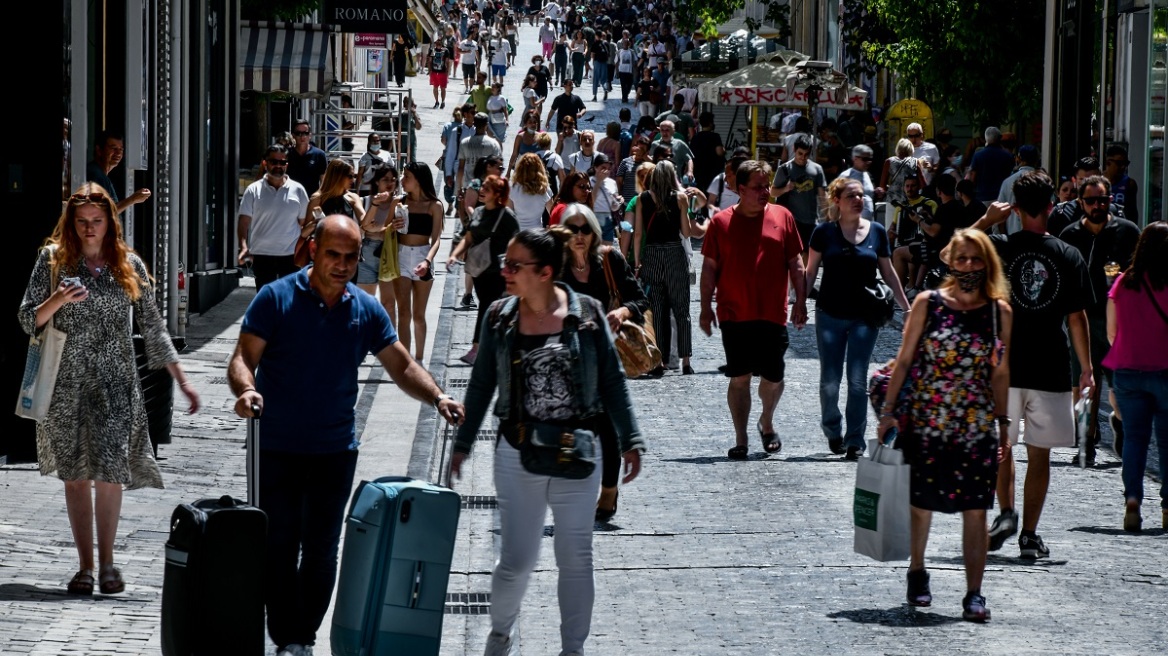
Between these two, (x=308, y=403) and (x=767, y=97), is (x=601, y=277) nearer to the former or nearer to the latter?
(x=308, y=403)

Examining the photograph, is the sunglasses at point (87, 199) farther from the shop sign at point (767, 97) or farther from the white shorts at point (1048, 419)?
the shop sign at point (767, 97)

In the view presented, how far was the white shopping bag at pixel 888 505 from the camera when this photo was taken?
8.16 meters

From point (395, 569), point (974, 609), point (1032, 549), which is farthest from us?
A: point (1032, 549)

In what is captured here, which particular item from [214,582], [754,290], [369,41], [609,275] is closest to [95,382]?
[214,582]

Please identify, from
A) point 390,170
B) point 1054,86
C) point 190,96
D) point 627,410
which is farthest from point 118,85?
point 1054,86

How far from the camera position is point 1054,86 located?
81.8 feet

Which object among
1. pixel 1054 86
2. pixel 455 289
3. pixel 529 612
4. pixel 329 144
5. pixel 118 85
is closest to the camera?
pixel 529 612

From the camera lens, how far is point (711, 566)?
9.21 metres

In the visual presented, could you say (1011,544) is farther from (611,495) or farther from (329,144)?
(329,144)

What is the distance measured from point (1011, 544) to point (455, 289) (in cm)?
1325

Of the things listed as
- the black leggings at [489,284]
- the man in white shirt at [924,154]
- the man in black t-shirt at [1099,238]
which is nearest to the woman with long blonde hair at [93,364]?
the man in black t-shirt at [1099,238]

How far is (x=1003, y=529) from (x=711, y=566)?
1.49 m

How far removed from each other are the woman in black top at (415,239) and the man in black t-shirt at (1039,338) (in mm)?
6980

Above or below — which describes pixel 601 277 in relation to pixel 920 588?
above
